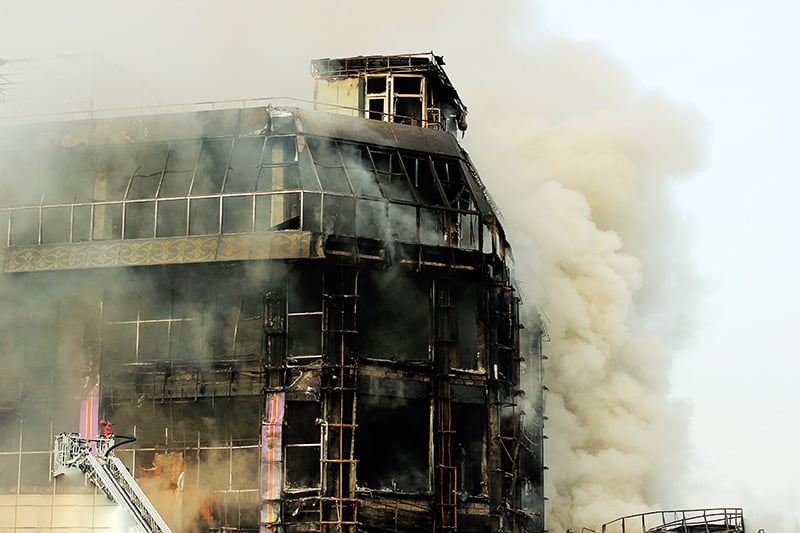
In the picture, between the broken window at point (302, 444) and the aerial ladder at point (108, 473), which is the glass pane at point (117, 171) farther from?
the aerial ladder at point (108, 473)

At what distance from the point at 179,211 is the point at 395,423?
9.83 meters

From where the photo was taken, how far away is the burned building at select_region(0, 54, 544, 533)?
144 ft

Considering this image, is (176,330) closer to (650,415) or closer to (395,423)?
(395,423)

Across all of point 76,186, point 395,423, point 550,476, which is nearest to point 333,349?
point 395,423

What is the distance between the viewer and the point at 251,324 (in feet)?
147

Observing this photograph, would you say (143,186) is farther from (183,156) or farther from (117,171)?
(183,156)

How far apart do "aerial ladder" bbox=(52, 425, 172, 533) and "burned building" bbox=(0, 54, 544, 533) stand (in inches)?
→ 104

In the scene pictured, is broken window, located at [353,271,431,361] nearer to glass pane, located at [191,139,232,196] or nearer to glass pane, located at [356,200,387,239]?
glass pane, located at [356,200,387,239]

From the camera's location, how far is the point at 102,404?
149 ft

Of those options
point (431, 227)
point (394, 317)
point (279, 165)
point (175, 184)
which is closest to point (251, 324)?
point (394, 317)

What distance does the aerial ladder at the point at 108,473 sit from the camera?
3925 centimetres

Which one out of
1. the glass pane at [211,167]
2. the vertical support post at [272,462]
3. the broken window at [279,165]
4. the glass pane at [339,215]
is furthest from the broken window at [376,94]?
the vertical support post at [272,462]

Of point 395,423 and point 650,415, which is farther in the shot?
point 650,415

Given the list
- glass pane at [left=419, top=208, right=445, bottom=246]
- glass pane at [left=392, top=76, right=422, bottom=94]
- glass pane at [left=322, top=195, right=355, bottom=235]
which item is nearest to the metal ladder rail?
glass pane at [left=322, top=195, right=355, bottom=235]
